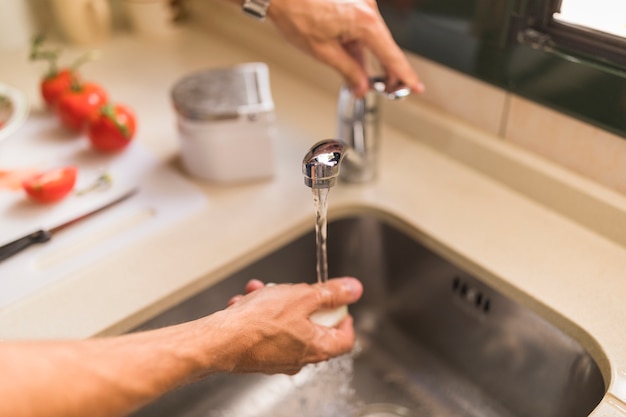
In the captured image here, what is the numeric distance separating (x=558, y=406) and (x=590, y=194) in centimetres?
27

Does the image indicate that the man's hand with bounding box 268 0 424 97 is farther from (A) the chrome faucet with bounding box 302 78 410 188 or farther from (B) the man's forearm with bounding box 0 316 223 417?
(B) the man's forearm with bounding box 0 316 223 417

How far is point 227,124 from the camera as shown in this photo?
831 millimetres

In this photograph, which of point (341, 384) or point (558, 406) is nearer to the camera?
point (558, 406)

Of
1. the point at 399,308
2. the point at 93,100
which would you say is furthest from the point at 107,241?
the point at 399,308

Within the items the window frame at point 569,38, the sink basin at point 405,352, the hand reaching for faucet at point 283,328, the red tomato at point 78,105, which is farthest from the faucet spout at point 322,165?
the red tomato at point 78,105

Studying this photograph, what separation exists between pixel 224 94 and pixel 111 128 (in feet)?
0.64

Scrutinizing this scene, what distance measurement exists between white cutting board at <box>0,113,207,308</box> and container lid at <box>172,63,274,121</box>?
0.12m

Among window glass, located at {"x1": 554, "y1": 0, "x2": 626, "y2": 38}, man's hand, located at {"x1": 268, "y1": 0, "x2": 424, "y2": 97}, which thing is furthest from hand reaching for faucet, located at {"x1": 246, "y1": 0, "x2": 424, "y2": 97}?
window glass, located at {"x1": 554, "y1": 0, "x2": 626, "y2": 38}

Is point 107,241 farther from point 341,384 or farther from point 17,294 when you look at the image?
point 341,384

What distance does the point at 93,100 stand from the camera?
0.99 metres

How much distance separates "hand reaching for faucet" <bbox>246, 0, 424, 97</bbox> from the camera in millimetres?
781

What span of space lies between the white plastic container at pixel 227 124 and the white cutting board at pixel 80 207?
0.05 metres

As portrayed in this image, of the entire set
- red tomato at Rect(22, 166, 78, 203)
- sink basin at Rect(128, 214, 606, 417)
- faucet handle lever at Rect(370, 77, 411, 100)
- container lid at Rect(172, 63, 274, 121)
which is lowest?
sink basin at Rect(128, 214, 606, 417)

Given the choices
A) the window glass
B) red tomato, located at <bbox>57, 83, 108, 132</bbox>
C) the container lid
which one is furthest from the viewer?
red tomato, located at <bbox>57, 83, 108, 132</bbox>
